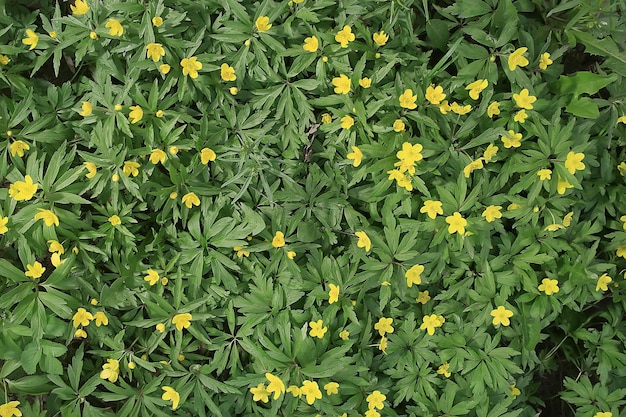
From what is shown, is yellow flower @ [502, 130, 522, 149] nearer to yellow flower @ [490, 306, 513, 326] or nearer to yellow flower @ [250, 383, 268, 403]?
yellow flower @ [490, 306, 513, 326]

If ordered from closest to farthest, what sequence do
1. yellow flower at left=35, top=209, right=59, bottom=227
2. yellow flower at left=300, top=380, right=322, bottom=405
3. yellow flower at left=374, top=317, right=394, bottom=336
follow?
1. yellow flower at left=35, top=209, right=59, bottom=227
2. yellow flower at left=300, top=380, right=322, bottom=405
3. yellow flower at left=374, top=317, right=394, bottom=336

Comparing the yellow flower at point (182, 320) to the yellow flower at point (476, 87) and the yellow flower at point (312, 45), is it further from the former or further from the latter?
the yellow flower at point (476, 87)

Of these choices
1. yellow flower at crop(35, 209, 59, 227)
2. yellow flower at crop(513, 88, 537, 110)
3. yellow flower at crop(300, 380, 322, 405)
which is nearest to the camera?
yellow flower at crop(35, 209, 59, 227)

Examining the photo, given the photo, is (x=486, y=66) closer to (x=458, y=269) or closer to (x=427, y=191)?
(x=427, y=191)

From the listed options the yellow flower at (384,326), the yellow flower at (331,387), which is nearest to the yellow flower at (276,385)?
the yellow flower at (331,387)

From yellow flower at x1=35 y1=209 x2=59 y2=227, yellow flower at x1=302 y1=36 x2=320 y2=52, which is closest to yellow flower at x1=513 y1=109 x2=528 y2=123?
yellow flower at x1=302 y1=36 x2=320 y2=52

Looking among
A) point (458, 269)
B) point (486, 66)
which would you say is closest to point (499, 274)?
point (458, 269)

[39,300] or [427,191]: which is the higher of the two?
[427,191]
